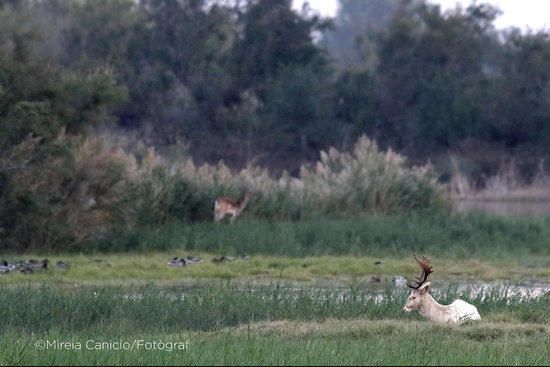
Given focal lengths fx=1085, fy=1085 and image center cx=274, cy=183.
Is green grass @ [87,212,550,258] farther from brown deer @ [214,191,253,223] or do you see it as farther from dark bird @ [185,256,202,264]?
dark bird @ [185,256,202,264]

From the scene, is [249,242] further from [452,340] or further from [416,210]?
[452,340]

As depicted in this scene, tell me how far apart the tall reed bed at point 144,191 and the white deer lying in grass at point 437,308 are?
1236 centimetres

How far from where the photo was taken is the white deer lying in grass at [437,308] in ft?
44.9

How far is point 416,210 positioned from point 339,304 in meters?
15.8

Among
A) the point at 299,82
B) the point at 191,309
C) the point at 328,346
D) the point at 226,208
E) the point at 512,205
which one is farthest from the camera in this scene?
the point at 299,82

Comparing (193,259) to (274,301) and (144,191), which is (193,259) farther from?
(274,301)

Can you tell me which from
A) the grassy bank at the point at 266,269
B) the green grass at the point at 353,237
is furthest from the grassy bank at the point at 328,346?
the green grass at the point at 353,237

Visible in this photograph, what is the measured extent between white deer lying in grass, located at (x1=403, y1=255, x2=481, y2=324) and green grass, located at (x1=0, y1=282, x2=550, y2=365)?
0.16 m

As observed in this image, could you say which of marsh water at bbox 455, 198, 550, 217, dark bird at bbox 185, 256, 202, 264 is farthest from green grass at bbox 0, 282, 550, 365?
marsh water at bbox 455, 198, 550, 217

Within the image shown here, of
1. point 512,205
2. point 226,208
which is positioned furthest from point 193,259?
point 512,205

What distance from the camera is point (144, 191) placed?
27625 mm

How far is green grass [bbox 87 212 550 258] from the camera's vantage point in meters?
25.4

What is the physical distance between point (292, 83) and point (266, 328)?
38.4 metres

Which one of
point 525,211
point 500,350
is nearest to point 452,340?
point 500,350
